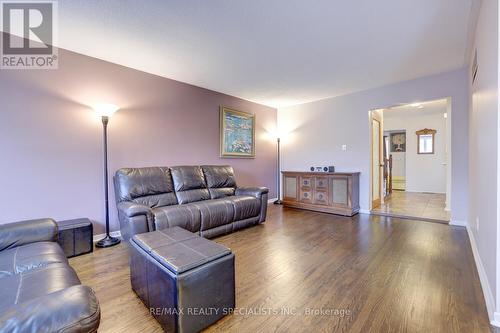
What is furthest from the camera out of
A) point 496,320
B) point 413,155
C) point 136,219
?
point 413,155

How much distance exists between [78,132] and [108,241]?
139cm

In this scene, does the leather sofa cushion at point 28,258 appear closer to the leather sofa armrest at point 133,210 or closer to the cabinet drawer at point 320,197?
the leather sofa armrest at point 133,210

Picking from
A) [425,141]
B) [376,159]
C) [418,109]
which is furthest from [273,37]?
[425,141]

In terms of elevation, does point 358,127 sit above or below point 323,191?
above

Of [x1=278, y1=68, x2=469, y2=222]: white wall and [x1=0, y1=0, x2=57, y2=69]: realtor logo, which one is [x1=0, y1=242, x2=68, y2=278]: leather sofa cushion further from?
[x1=278, y1=68, x2=469, y2=222]: white wall

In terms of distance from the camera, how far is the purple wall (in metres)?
2.41

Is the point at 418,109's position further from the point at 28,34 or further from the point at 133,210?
the point at 28,34

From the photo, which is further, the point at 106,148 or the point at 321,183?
the point at 321,183

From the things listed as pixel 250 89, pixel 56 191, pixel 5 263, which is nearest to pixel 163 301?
pixel 5 263

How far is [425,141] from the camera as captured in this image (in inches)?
271

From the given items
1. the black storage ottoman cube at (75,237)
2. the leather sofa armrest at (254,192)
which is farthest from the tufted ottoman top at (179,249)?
the leather sofa armrest at (254,192)

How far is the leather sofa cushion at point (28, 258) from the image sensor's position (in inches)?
51.8

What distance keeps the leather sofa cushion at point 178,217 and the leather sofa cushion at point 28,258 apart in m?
0.97

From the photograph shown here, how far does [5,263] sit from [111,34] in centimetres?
220
